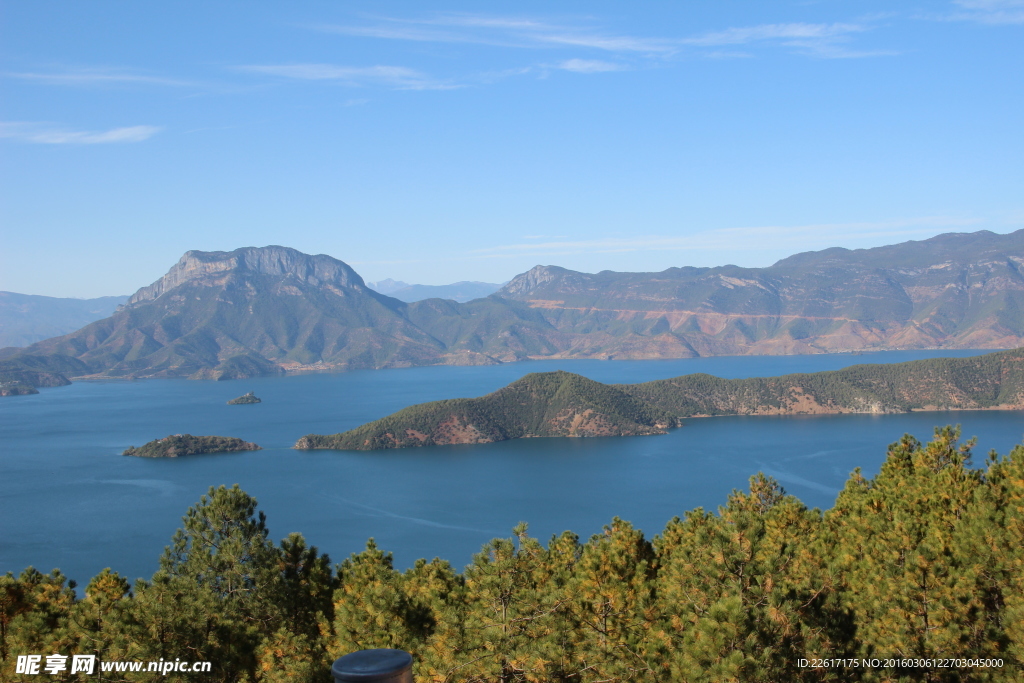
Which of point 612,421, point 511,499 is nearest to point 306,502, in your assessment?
point 511,499

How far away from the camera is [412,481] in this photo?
368ft

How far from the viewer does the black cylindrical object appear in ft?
31.4

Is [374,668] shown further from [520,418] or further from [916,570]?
[520,418]

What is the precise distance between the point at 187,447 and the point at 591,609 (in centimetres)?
13199

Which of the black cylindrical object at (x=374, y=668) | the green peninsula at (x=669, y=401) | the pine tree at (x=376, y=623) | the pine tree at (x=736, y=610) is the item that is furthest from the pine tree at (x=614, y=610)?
the green peninsula at (x=669, y=401)

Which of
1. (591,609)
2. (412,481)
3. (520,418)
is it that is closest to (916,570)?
(591,609)

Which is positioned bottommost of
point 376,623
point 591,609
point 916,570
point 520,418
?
point 520,418

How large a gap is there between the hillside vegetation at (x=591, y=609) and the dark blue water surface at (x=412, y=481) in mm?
49024

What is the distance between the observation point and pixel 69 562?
73938mm

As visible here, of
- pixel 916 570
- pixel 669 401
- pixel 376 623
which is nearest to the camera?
pixel 916 570

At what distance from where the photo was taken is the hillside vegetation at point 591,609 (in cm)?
1573

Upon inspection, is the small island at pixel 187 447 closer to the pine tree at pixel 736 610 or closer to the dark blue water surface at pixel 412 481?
the dark blue water surface at pixel 412 481

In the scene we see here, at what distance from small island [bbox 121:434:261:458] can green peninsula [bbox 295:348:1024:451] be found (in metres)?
10.2

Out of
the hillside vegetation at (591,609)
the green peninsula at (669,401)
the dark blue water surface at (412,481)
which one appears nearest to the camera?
the hillside vegetation at (591,609)
